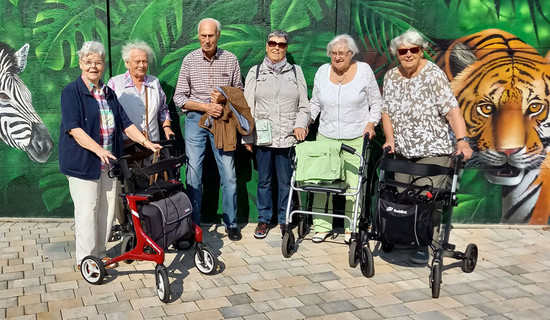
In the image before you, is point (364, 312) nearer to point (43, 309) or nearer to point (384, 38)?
point (43, 309)

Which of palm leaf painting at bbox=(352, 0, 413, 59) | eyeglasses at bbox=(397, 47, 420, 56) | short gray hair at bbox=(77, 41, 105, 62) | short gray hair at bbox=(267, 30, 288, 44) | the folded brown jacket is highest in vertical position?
palm leaf painting at bbox=(352, 0, 413, 59)

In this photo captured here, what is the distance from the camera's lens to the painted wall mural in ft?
20.9

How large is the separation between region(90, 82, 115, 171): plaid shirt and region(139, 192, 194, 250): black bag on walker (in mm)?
724

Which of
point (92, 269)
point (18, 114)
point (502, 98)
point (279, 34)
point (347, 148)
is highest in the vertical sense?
point (279, 34)

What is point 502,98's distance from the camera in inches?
254

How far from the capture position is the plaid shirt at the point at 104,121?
197 inches

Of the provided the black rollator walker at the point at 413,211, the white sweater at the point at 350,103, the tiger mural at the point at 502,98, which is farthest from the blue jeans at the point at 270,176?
the tiger mural at the point at 502,98

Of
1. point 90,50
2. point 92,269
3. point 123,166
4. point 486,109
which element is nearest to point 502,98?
point 486,109

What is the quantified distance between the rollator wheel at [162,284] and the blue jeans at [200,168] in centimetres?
148

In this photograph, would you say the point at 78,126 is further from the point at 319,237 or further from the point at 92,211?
the point at 319,237

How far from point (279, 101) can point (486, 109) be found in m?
2.38

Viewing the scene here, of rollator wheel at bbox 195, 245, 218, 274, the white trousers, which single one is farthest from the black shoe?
the white trousers

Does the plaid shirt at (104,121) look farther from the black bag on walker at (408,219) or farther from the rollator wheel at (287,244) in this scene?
the black bag on walker at (408,219)

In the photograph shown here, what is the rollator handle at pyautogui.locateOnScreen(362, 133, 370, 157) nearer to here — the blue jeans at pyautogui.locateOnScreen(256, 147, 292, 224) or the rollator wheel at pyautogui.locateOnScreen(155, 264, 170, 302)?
the blue jeans at pyautogui.locateOnScreen(256, 147, 292, 224)
